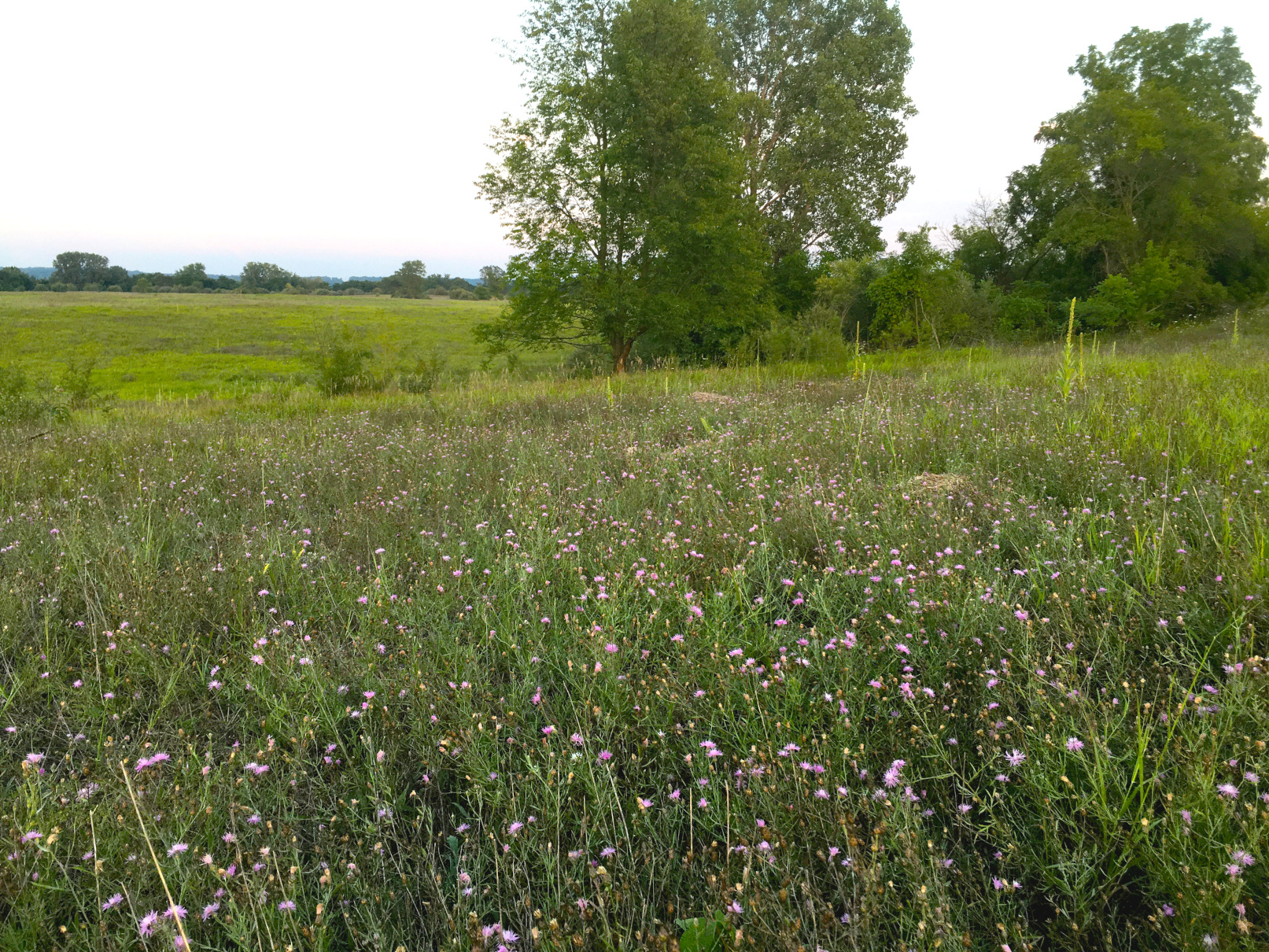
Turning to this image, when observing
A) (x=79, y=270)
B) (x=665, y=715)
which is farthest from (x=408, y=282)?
(x=665, y=715)

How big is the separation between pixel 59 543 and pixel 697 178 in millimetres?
18091

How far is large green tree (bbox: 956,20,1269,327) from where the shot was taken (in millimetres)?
29016

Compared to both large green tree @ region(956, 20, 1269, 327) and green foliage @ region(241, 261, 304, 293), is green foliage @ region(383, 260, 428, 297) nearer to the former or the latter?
green foliage @ region(241, 261, 304, 293)

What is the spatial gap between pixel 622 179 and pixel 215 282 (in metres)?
109

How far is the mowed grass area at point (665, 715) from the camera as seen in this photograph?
1.61m

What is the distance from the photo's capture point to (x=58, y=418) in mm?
9414

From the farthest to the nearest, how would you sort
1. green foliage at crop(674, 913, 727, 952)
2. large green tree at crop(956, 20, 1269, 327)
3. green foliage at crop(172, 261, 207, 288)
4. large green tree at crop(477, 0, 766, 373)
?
green foliage at crop(172, 261, 207, 288)
large green tree at crop(956, 20, 1269, 327)
large green tree at crop(477, 0, 766, 373)
green foliage at crop(674, 913, 727, 952)

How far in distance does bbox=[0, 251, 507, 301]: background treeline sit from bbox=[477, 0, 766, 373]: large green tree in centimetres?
7400

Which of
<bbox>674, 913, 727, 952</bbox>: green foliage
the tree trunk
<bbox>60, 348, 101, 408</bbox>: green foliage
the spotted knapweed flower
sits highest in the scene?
the tree trunk

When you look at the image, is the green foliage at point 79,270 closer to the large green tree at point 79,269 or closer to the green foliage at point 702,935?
the large green tree at point 79,269

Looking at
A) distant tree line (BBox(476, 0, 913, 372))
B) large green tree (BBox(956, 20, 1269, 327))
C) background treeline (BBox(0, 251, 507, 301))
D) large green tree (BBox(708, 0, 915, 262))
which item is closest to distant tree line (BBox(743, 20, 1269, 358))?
large green tree (BBox(956, 20, 1269, 327))

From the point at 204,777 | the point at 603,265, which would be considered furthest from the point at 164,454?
the point at 603,265

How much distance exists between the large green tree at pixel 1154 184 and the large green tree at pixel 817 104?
10121 mm

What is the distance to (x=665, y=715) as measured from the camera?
235 centimetres
